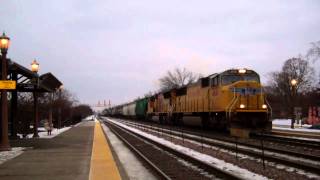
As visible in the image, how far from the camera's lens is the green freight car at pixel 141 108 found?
71988 mm

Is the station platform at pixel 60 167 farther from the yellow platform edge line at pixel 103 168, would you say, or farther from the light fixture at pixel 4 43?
the light fixture at pixel 4 43

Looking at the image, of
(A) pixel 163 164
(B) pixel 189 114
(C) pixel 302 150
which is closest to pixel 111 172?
(A) pixel 163 164

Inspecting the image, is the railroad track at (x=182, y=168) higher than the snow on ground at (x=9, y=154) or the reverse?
the reverse

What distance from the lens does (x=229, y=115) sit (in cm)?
2592

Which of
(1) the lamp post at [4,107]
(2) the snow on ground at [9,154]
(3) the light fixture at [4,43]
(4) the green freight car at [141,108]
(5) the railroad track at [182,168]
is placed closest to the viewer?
(5) the railroad track at [182,168]

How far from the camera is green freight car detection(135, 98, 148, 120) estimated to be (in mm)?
71988

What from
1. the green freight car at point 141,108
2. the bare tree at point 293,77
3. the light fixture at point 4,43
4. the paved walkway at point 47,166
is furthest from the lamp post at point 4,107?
the bare tree at point 293,77

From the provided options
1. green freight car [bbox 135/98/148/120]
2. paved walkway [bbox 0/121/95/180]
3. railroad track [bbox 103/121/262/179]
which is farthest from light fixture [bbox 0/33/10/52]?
green freight car [bbox 135/98/148/120]

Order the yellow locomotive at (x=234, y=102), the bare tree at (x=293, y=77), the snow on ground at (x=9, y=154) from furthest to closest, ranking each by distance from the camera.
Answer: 1. the bare tree at (x=293, y=77)
2. the yellow locomotive at (x=234, y=102)
3. the snow on ground at (x=9, y=154)

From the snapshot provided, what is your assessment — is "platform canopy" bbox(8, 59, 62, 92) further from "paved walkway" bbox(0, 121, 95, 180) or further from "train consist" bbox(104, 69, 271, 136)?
"train consist" bbox(104, 69, 271, 136)

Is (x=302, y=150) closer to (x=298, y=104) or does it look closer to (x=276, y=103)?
(x=298, y=104)

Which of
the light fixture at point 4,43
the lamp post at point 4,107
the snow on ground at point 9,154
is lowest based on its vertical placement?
the snow on ground at point 9,154

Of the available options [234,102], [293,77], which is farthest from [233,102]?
[293,77]

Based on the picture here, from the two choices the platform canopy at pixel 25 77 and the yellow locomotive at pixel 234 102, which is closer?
the platform canopy at pixel 25 77
